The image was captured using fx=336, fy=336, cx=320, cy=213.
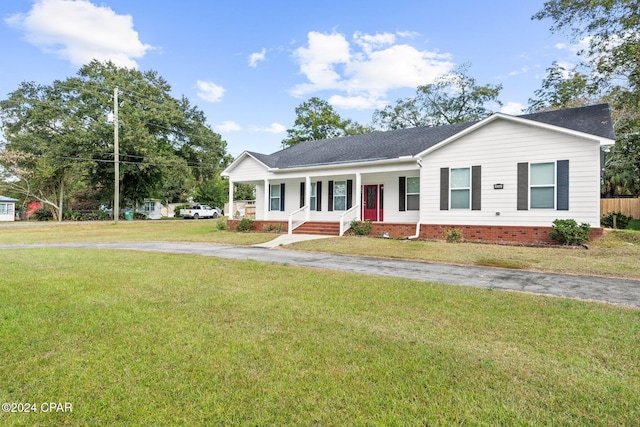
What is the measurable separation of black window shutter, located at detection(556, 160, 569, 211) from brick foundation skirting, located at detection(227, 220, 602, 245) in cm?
84

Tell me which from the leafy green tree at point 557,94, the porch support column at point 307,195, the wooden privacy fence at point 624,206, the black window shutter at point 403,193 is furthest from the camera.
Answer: the wooden privacy fence at point 624,206

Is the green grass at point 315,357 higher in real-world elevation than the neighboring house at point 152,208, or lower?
lower

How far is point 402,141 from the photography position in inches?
656

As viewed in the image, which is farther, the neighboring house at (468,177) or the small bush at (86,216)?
the small bush at (86,216)

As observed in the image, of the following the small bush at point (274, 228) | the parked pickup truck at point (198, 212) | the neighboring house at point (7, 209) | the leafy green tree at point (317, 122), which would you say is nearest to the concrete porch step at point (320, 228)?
the small bush at point (274, 228)

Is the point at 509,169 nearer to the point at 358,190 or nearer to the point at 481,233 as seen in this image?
the point at 481,233

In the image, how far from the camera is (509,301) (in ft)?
15.7

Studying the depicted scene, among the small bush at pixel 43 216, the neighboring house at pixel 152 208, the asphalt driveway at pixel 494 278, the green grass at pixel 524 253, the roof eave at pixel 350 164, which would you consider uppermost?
the roof eave at pixel 350 164

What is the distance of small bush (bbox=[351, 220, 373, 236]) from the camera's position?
14.4 m

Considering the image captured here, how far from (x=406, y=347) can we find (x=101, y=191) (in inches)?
1571

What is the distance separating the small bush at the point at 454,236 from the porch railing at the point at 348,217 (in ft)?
14.1

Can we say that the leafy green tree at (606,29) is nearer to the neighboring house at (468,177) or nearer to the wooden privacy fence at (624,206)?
the neighboring house at (468,177)

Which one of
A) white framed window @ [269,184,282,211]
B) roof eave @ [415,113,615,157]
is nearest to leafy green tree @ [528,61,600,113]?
roof eave @ [415,113,615,157]

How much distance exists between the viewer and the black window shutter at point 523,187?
37.9 ft
